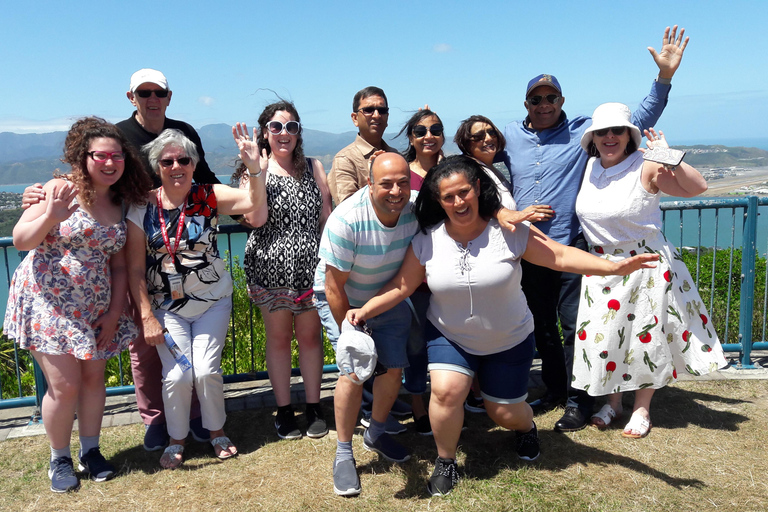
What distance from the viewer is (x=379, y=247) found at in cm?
313

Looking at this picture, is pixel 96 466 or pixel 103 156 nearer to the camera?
pixel 103 156

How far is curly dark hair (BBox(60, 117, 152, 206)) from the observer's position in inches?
126

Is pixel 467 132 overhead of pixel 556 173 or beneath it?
overhead

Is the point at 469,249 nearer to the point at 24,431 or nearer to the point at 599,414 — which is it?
the point at 599,414

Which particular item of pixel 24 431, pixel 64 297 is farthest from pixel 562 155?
pixel 24 431

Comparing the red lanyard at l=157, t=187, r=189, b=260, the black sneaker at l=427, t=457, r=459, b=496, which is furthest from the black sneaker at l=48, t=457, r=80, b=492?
the black sneaker at l=427, t=457, r=459, b=496

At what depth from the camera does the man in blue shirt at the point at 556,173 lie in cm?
371

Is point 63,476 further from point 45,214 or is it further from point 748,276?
point 748,276

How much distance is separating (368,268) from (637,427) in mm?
2150

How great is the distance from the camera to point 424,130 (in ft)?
11.8

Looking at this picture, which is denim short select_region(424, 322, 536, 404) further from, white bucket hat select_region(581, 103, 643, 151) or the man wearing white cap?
the man wearing white cap

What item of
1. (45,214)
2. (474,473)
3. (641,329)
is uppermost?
(45,214)

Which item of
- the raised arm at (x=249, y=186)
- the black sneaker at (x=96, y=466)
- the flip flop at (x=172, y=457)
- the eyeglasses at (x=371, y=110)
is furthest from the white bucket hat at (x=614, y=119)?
the black sneaker at (x=96, y=466)

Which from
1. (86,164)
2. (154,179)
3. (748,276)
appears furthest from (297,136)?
(748,276)
